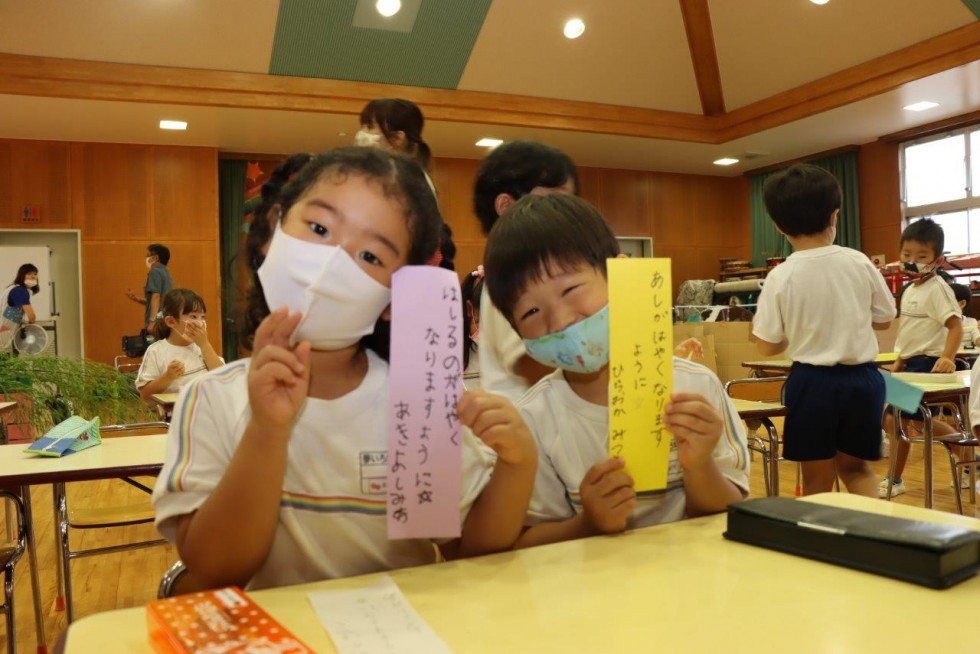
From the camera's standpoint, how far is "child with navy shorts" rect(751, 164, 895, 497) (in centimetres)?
270

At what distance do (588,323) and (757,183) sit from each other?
12.1 metres

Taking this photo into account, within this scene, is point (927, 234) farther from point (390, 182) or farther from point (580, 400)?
point (390, 182)

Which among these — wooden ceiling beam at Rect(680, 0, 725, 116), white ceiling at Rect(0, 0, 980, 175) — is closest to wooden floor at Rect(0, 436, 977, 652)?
white ceiling at Rect(0, 0, 980, 175)

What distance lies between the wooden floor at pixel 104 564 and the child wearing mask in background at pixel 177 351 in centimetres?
80

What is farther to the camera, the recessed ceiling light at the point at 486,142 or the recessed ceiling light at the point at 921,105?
the recessed ceiling light at the point at 486,142

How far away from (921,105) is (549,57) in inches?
169

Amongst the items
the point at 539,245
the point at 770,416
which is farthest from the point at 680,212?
the point at 539,245

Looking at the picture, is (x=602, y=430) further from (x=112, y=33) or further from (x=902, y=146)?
(x=902, y=146)

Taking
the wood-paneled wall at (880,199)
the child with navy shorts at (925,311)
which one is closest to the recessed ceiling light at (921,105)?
the wood-paneled wall at (880,199)

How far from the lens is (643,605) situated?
76cm

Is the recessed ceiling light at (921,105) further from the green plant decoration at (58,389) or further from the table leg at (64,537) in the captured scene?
the table leg at (64,537)

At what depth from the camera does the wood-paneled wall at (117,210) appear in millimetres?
8820

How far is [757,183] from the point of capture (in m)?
12.2

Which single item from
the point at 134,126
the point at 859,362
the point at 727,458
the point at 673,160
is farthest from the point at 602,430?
the point at 673,160
